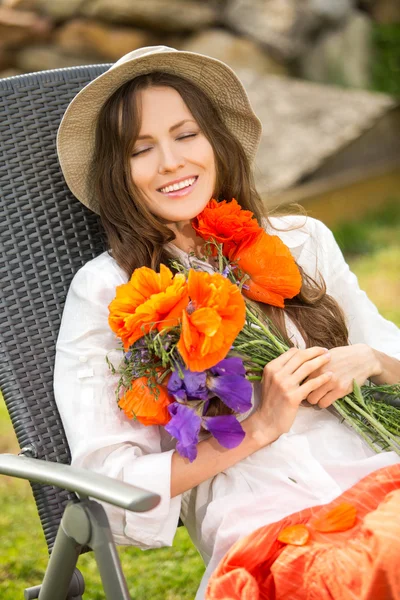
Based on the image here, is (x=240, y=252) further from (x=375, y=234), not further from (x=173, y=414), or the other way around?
(x=375, y=234)

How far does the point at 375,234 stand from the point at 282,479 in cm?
552

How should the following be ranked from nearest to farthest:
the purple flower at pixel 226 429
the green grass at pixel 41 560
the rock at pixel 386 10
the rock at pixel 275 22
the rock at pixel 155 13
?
the purple flower at pixel 226 429, the green grass at pixel 41 560, the rock at pixel 155 13, the rock at pixel 275 22, the rock at pixel 386 10

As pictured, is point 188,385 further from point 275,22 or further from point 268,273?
point 275,22

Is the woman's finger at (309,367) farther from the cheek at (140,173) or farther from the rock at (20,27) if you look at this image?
the rock at (20,27)

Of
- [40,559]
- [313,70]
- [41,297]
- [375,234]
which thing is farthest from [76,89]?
[313,70]

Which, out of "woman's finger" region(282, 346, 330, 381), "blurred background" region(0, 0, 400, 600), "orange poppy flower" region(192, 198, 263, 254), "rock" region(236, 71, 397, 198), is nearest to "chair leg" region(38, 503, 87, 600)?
"woman's finger" region(282, 346, 330, 381)

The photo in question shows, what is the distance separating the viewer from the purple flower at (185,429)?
81.4 inches

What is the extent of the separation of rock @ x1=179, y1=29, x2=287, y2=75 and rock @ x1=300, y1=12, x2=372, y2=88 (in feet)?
1.19

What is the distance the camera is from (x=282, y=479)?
232 centimetres

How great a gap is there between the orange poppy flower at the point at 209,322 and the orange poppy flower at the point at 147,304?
34mm

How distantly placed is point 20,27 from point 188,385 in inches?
296

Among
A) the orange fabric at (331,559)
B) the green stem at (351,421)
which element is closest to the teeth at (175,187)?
the green stem at (351,421)

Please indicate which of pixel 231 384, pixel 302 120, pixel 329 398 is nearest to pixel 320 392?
pixel 329 398

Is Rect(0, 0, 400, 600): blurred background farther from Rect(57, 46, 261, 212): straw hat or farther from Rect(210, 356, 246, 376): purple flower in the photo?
Rect(210, 356, 246, 376): purple flower
